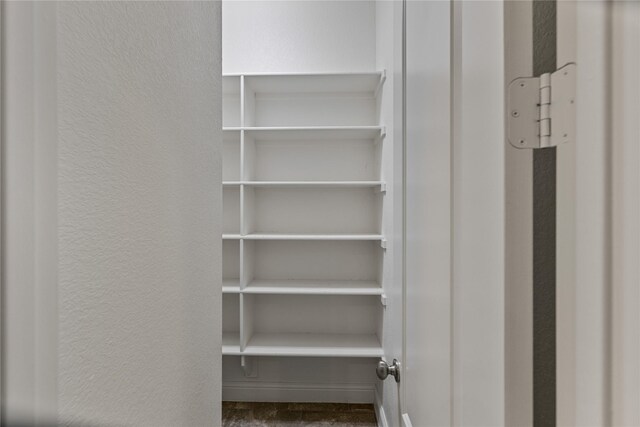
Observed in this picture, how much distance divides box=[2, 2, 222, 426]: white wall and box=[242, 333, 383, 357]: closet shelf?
131 centimetres

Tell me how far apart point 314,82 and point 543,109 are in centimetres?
209

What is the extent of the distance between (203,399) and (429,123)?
0.87 metres

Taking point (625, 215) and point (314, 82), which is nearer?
point (625, 215)

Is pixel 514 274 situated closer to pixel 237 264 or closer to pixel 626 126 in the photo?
pixel 626 126

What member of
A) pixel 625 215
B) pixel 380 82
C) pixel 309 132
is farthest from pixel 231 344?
pixel 625 215

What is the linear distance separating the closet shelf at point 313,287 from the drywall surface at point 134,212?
1234 mm

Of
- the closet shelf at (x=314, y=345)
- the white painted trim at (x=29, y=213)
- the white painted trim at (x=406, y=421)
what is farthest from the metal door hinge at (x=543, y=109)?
the closet shelf at (x=314, y=345)

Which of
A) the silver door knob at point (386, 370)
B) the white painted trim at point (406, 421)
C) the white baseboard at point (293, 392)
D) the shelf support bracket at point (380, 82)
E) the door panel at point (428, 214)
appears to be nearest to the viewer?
the door panel at point (428, 214)

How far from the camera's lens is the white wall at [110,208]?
0.40m

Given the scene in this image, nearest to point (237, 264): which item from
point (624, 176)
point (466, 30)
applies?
point (466, 30)

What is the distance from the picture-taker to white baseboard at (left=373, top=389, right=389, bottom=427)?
210 centimetres

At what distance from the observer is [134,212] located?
671 millimetres

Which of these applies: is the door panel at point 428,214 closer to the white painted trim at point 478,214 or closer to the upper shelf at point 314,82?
the white painted trim at point 478,214

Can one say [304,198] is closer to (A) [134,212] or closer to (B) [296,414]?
(B) [296,414]
